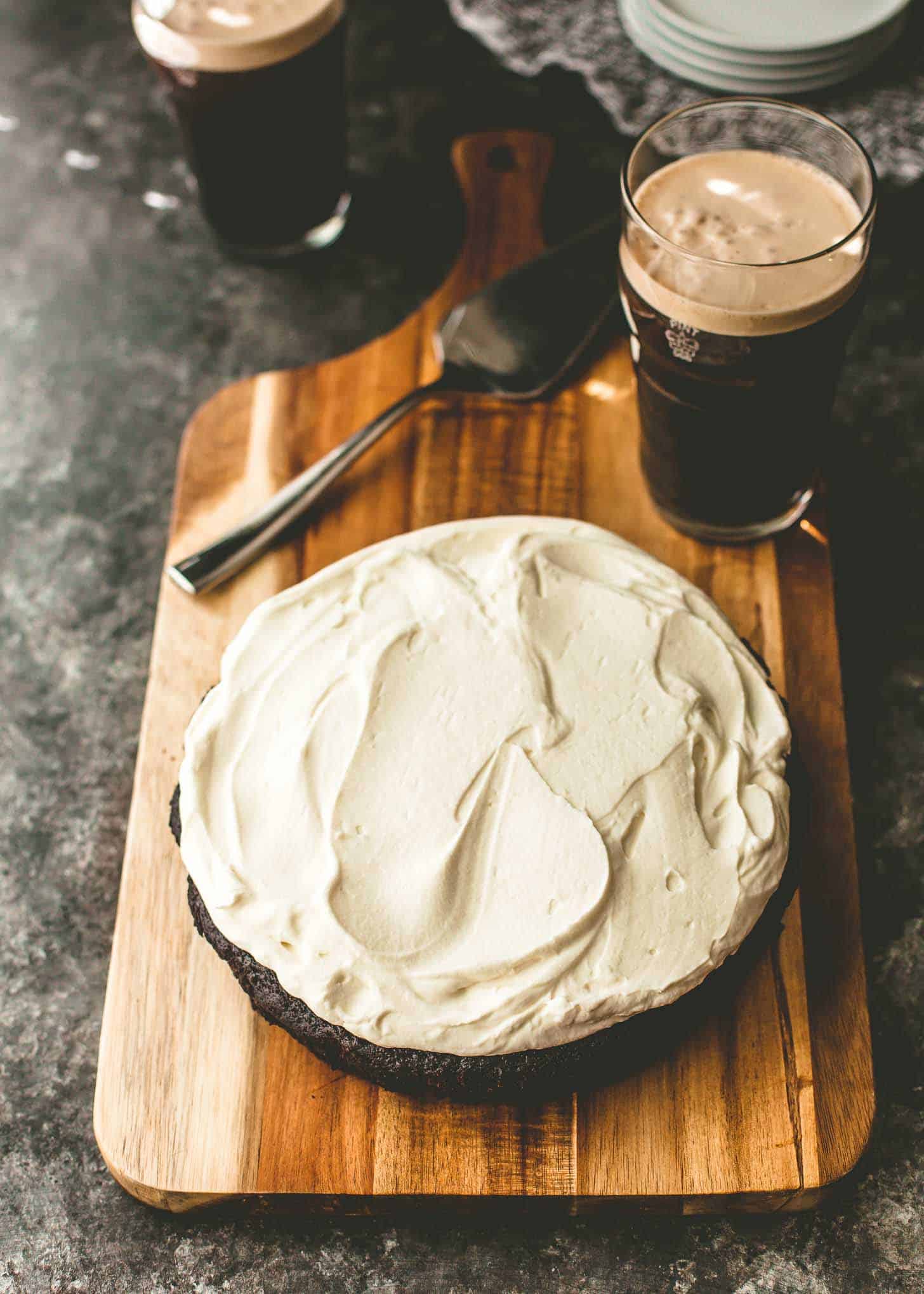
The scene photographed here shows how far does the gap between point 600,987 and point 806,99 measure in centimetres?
175

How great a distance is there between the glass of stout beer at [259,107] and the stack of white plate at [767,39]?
629 millimetres

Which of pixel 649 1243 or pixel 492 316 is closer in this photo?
pixel 649 1243

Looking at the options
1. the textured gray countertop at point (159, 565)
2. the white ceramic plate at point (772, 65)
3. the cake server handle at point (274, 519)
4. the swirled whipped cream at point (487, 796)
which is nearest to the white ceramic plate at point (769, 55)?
the white ceramic plate at point (772, 65)

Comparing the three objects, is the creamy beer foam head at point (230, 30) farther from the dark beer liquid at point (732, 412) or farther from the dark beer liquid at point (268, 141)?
the dark beer liquid at point (732, 412)

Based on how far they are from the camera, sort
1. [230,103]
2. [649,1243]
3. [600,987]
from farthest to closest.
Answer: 1. [230,103]
2. [649,1243]
3. [600,987]

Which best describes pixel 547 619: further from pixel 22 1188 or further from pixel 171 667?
pixel 22 1188

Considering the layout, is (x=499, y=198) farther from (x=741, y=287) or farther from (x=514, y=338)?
(x=741, y=287)

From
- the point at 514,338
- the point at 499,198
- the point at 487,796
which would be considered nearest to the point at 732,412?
the point at 514,338

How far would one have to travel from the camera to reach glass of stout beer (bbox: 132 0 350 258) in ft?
6.61

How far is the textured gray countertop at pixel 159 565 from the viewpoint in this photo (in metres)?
1.49

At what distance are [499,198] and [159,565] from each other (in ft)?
3.08

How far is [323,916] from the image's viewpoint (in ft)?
4.65

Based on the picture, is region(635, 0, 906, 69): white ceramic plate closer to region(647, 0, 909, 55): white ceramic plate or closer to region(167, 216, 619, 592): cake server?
region(647, 0, 909, 55): white ceramic plate

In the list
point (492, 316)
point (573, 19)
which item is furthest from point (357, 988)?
point (573, 19)
